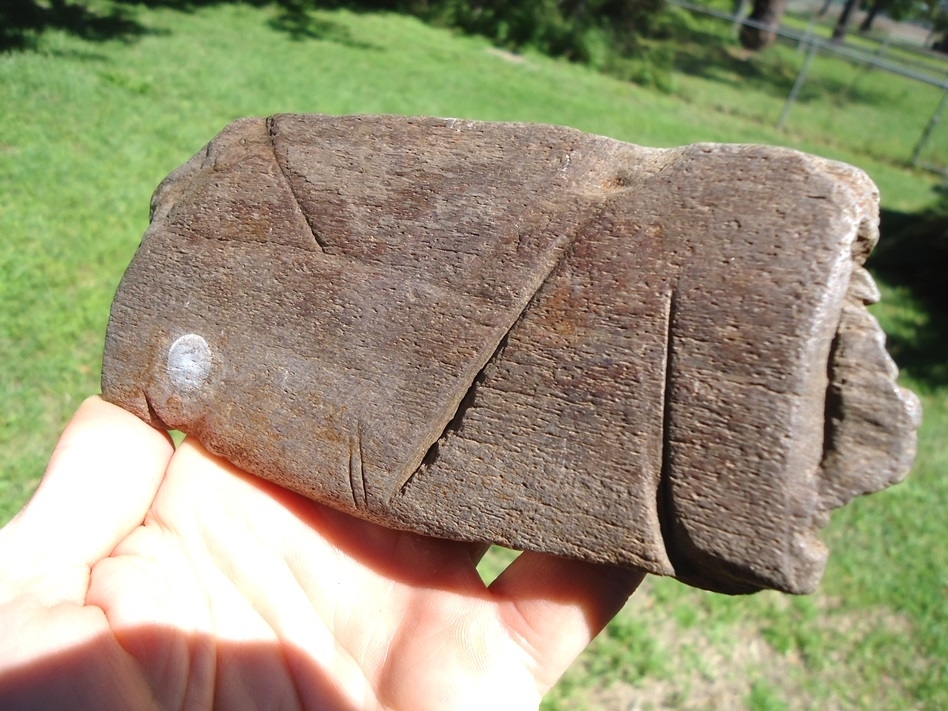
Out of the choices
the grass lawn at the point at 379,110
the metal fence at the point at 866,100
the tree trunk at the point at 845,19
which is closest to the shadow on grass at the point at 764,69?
the metal fence at the point at 866,100

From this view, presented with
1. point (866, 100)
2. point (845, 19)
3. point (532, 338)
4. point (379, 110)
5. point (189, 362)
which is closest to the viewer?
point (532, 338)

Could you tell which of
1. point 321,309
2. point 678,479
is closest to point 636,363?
point 678,479

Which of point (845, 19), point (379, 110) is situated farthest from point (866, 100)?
point (379, 110)

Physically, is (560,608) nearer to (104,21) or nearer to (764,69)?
(104,21)

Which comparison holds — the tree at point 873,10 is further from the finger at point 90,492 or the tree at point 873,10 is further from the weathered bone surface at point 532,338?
the finger at point 90,492

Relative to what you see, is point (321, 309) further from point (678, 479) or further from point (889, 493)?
point (889, 493)
